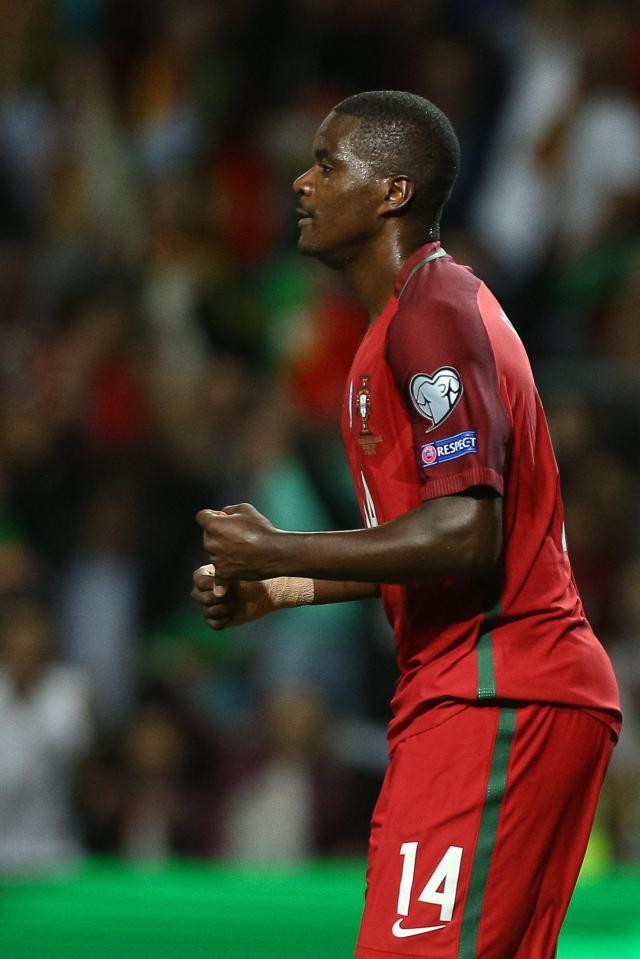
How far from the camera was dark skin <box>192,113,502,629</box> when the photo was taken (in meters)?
2.47

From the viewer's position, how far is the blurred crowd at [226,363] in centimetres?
621

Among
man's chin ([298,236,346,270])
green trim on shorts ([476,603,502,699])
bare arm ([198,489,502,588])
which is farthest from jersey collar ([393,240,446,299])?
green trim on shorts ([476,603,502,699])

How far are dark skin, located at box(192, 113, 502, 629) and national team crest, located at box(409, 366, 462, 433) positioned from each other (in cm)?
13

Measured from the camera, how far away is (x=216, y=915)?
4.80m

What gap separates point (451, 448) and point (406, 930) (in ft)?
2.55

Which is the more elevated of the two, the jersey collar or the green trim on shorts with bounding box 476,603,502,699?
the jersey collar

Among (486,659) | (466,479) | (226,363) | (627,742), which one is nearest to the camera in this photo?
(466,479)

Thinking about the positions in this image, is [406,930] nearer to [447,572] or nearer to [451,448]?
[447,572]

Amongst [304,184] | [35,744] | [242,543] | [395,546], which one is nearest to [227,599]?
[242,543]

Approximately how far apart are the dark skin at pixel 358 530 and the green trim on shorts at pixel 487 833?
0.28 metres

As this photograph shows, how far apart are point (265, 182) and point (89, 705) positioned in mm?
3222

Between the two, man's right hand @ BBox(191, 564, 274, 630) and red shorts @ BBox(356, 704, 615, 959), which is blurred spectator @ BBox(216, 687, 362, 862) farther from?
red shorts @ BBox(356, 704, 615, 959)

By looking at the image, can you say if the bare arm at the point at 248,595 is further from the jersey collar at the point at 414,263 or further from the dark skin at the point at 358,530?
the jersey collar at the point at 414,263

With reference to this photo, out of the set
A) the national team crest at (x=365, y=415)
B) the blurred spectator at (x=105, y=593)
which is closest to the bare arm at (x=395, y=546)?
the national team crest at (x=365, y=415)
